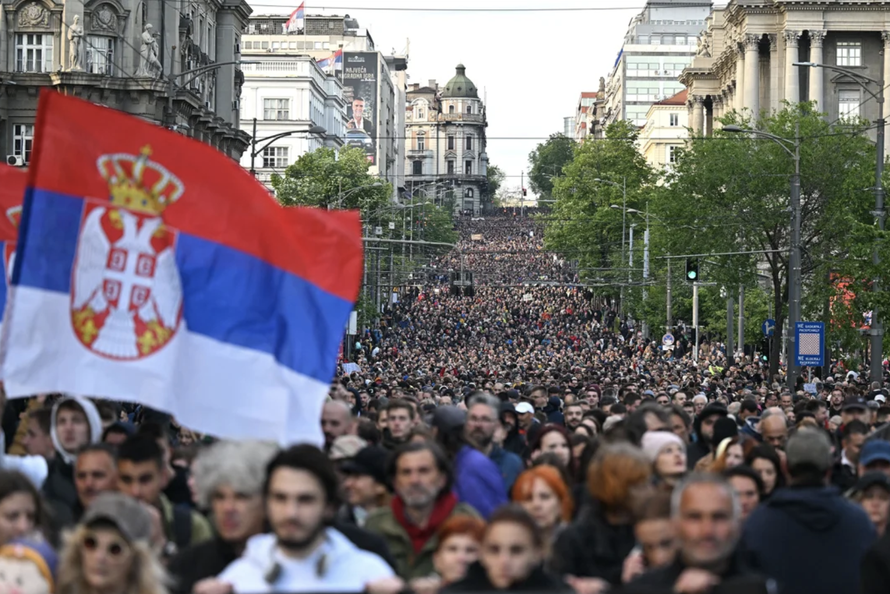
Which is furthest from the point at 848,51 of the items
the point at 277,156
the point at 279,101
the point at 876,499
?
the point at 876,499

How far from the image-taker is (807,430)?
34.3 ft

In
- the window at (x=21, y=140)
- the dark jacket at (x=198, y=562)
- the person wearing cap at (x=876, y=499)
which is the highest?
the window at (x=21, y=140)

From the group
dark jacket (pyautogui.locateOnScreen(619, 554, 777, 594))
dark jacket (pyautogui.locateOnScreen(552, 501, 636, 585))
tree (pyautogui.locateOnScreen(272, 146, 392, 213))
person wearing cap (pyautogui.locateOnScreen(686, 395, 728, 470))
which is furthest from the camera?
tree (pyautogui.locateOnScreen(272, 146, 392, 213))

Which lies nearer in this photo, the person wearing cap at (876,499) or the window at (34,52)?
the person wearing cap at (876,499)

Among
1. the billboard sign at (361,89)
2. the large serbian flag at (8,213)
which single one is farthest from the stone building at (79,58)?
the billboard sign at (361,89)

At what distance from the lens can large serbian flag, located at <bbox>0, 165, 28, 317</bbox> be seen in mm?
13602

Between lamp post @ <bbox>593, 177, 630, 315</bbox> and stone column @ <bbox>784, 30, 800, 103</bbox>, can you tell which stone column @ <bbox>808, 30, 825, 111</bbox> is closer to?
stone column @ <bbox>784, 30, 800, 103</bbox>

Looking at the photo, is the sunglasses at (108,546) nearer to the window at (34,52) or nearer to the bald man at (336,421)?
the bald man at (336,421)

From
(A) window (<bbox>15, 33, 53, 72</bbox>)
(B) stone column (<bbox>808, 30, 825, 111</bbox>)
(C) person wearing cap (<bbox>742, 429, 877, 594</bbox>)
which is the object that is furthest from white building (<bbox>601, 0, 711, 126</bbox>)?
(C) person wearing cap (<bbox>742, 429, 877, 594</bbox>)

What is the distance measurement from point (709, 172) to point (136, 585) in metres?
57.8

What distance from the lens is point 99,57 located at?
66.1 metres

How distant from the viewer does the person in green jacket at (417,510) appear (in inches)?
364

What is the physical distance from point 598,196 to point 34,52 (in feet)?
168

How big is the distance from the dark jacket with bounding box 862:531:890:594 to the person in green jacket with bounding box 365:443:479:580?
1861 mm
